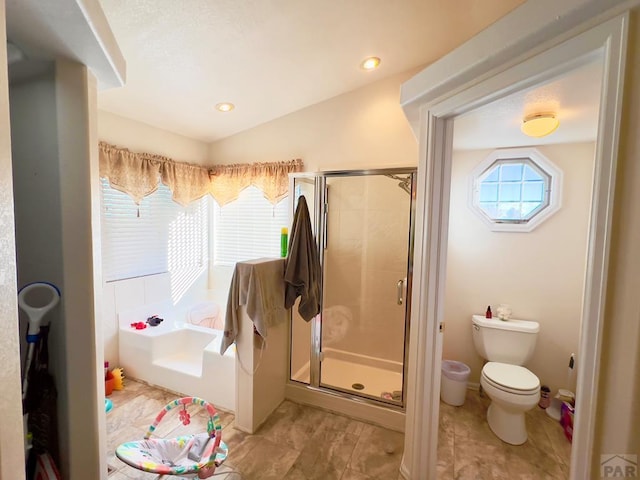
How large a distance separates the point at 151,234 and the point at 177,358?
1221 millimetres

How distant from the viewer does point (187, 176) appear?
2.98m

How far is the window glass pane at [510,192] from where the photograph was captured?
2373 mm

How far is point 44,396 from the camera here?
2.69 feet

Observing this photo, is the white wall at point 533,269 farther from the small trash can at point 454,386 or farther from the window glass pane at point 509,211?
the small trash can at point 454,386

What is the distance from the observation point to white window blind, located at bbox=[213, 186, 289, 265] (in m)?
3.03

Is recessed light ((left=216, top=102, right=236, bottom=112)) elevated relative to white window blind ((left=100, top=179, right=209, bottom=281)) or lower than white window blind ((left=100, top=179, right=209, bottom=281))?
elevated

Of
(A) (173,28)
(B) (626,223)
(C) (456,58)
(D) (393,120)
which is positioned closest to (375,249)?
(D) (393,120)

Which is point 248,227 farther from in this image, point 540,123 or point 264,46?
point 540,123

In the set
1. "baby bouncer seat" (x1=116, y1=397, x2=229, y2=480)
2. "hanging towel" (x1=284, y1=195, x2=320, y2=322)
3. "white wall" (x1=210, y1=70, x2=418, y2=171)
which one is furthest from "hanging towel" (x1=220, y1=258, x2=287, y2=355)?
"white wall" (x1=210, y1=70, x2=418, y2=171)

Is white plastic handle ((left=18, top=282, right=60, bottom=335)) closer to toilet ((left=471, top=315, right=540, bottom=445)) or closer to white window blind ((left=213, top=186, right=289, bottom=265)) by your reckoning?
white window blind ((left=213, top=186, right=289, bottom=265))

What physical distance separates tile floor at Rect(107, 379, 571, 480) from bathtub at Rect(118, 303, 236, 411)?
16cm

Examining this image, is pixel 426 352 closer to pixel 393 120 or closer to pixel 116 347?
pixel 393 120

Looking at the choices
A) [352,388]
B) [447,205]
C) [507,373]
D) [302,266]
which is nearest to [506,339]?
[507,373]

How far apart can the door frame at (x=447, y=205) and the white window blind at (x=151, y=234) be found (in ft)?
8.32
